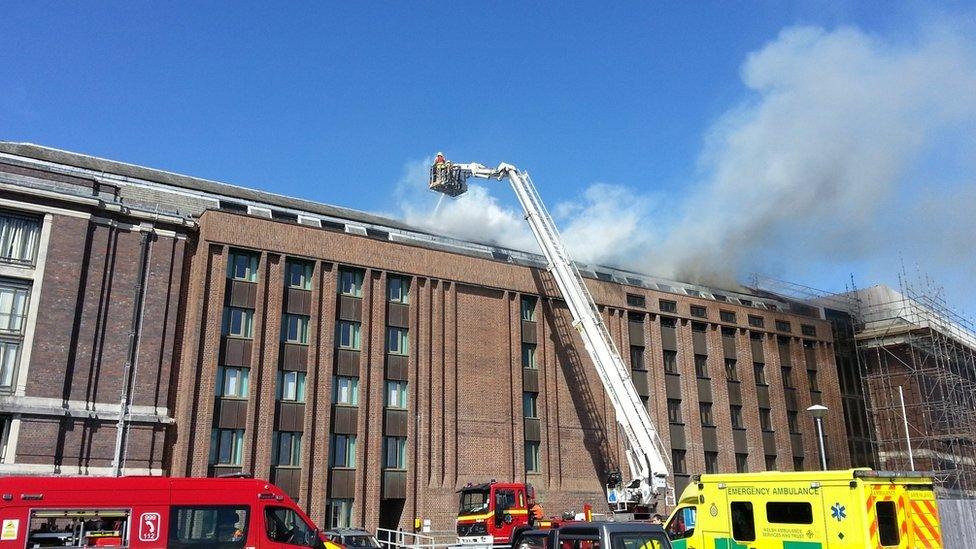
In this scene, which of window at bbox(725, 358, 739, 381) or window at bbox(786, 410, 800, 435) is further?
window at bbox(786, 410, 800, 435)

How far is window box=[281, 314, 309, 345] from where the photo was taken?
3162 centimetres

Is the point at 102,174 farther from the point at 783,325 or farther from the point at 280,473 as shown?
the point at 783,325

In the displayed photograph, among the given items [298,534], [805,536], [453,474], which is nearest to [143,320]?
[453,474]

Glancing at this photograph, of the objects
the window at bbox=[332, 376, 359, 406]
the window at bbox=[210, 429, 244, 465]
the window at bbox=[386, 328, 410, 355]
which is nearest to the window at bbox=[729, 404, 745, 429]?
the window at bbox=[386, 328, 410, 355]

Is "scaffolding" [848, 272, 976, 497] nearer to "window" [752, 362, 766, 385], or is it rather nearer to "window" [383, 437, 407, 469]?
"window" [752, 362, 766, 385]

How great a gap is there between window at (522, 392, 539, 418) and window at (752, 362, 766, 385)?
15.2 meters

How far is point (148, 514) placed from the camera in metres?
13.5

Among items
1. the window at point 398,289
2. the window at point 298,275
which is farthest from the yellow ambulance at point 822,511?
the window at point 298,275

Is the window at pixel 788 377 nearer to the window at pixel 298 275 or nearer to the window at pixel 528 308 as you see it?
the window at pixel 528 308

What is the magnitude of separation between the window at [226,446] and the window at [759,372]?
29.3 m

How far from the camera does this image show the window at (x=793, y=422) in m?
45.1

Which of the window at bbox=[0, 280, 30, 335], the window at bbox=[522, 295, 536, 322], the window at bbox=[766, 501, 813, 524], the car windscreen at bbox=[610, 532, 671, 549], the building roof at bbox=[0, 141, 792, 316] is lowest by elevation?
the car windscreen at bbox=[610, 532, 671, 549]

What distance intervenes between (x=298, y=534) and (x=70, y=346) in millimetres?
16941

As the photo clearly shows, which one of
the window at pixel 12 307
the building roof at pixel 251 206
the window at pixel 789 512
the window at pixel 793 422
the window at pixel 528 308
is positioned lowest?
the window at pixel 789 512
